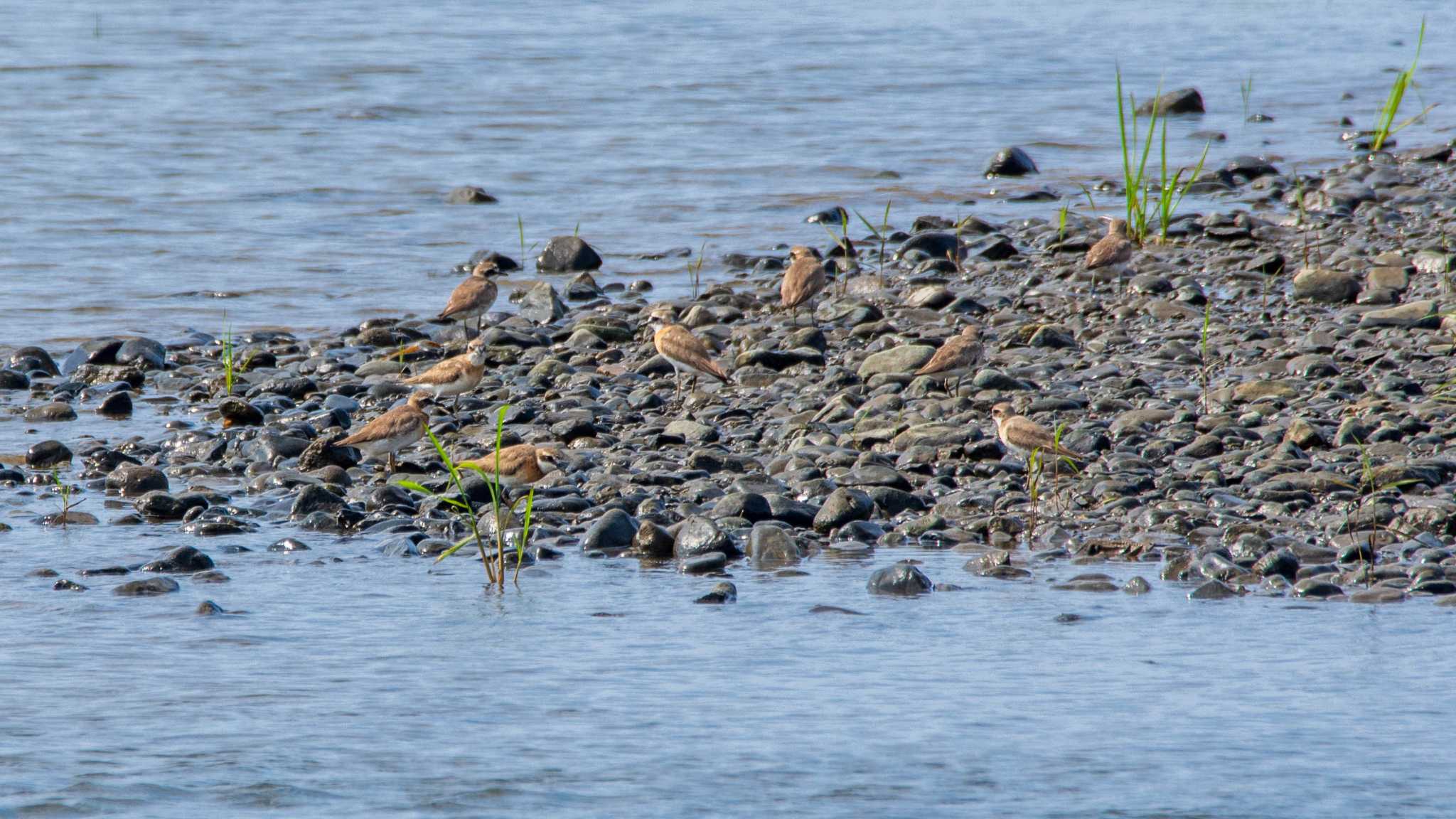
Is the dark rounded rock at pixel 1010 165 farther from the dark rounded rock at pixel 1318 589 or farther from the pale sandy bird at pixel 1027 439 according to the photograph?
the dark rounded rock at pixel 1318 589

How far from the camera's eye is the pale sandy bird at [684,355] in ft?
37.7

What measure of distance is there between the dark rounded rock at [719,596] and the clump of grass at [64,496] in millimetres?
3381

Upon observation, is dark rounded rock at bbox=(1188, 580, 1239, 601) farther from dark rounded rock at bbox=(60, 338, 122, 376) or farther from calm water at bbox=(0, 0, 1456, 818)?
dark rounded rock at bbox=(60, 338, 122, 376)

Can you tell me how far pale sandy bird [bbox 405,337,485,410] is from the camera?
11.3 meters

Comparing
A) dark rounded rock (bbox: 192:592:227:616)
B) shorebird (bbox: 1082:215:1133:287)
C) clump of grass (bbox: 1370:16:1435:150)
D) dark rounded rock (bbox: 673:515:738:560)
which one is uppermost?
clump of grass (bbox: 1370:16:1435:150)

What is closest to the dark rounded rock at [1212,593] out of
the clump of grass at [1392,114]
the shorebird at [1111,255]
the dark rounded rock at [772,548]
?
the dark rounded rock at [772,548]

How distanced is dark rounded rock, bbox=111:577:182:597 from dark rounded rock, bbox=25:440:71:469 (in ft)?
8.89

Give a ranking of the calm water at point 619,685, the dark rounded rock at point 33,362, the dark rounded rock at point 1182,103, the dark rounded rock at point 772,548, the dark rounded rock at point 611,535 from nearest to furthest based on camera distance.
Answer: the calm water at point 619,685 → the dark rounded rock at point 772,548 → the dark rounded rock at point 611,535 → the dark rounded rock at point 33,362 → the dark rounded rock at point 1182,103

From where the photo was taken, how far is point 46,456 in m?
10.3

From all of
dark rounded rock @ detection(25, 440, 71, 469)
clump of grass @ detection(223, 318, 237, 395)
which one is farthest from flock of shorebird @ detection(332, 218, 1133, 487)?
dark rounded rock @ detection(25, 440, 71, 469)

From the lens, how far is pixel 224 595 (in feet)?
25.6

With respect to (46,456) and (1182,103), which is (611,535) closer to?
(46,456)

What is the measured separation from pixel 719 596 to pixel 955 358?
12.2ft

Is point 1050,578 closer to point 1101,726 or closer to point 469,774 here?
point 1101,726
